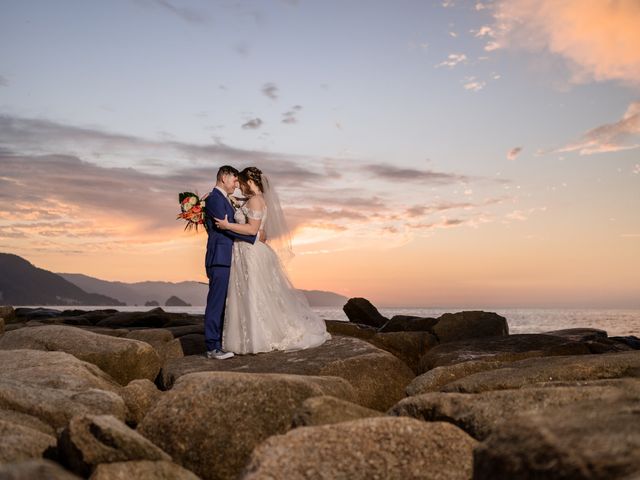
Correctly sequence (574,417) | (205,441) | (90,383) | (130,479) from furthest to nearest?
(90,383)
(205,441)
(130,479)
(574,417)

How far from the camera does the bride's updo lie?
1073 cm

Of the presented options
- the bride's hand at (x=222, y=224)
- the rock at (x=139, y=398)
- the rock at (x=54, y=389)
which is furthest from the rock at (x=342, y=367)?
the bride's hand at (x=222, y=224)

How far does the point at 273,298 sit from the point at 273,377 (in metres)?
5.06

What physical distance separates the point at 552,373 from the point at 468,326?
8806 millimetres

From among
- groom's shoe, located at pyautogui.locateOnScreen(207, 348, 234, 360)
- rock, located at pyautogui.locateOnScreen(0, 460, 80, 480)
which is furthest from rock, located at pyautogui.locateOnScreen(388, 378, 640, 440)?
groom's shoe, located at pyautogui.locateOnScreen(207, 348, 234, 360)

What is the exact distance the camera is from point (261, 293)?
35.4 ft

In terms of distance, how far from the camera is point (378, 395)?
869cm

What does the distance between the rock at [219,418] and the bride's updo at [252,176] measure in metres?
5.45

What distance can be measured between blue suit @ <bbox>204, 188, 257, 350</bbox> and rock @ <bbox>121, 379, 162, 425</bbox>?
8.24ft

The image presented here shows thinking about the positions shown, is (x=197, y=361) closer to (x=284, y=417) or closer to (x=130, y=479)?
(x=284, y=417)

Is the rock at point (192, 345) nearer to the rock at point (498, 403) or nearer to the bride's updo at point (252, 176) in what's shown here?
the bride's updo at point (252, 176)

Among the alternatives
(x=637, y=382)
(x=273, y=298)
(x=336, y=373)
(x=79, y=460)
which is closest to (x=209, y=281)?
(x=273, y=298)

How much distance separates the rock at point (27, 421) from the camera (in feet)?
18.7

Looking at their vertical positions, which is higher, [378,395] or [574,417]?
[574,417]
